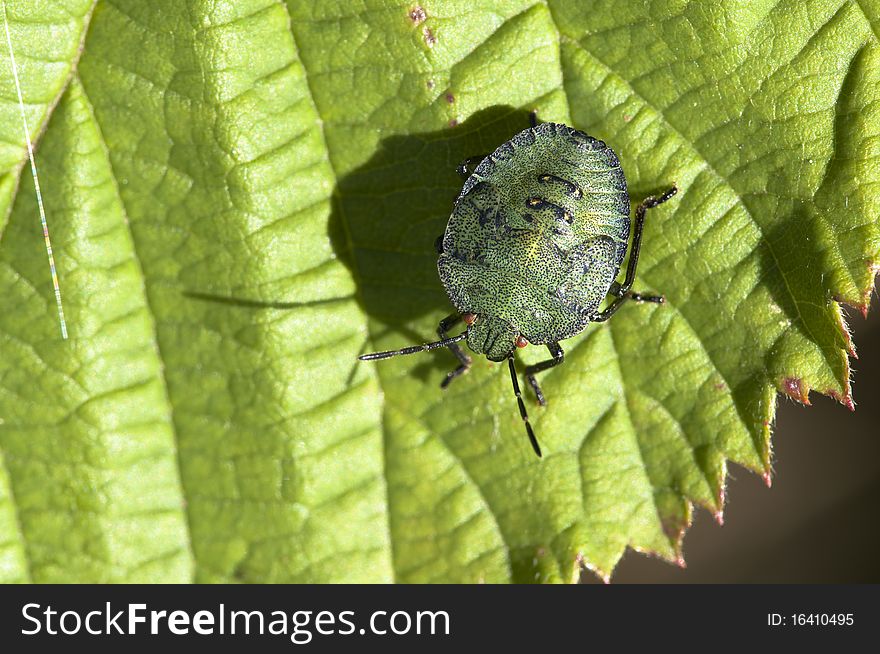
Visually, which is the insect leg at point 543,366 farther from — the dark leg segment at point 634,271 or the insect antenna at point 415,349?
the insect antenna at point 415,349

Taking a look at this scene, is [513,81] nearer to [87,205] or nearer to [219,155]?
[219,155]

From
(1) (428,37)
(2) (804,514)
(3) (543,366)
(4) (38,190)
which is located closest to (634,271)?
(3) (543,366)

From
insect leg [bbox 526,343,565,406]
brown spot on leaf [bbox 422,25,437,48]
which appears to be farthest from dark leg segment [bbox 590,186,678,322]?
brown spot on leaf [bbox 422,25,437,48]

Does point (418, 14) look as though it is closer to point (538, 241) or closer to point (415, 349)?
point (538, 241)

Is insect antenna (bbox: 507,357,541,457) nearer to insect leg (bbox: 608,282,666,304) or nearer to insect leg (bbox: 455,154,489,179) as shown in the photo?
insect leg (bbox: 608,282,666,304)

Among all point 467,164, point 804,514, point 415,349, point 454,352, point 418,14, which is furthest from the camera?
point 804,514
